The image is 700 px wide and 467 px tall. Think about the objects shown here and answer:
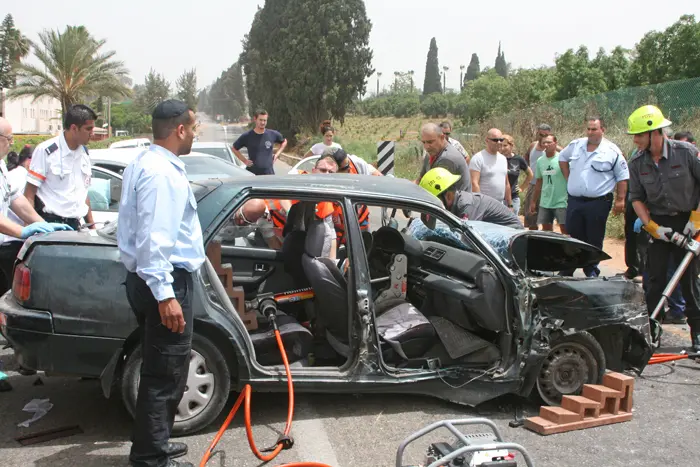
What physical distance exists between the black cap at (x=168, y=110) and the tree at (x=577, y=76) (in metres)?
27.2

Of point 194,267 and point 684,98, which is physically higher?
point 684,98

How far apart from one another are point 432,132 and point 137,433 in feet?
15.3

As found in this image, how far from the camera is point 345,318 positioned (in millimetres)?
4496

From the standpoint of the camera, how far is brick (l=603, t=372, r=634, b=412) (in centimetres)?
449

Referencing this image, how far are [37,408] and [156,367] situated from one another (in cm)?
159

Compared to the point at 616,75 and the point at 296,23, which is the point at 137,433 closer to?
the point at 616,75

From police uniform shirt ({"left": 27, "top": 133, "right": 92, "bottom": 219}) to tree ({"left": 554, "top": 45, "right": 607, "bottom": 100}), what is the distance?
25.9 m

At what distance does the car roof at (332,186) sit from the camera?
4277 millimetres

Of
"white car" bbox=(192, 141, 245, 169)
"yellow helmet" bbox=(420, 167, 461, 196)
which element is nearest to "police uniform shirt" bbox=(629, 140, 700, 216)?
"yellow helmet" bbox=(420, 167, 461, 196)

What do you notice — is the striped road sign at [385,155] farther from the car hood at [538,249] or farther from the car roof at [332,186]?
the car roof at [332,186]

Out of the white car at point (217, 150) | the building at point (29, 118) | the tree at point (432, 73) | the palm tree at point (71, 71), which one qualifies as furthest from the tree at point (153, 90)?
the white car at point (217, 150)

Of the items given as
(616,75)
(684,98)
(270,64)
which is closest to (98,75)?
(270,64)

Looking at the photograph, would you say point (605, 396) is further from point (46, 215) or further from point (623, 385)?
point (46, 215)

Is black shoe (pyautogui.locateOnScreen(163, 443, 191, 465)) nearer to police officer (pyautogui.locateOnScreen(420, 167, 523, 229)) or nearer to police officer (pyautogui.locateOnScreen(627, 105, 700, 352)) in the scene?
police officer (pyautogui.locateOnScreen(420, 167, 523, 229))
